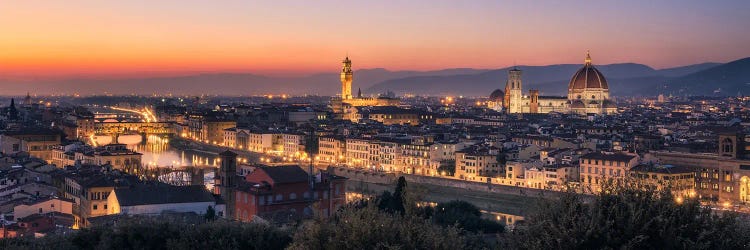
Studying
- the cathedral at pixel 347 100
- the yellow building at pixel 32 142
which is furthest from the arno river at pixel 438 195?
the cathedral at pixel 347 100

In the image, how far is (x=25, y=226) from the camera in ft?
47.9

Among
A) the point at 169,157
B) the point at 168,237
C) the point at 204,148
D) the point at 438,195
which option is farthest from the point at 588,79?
the point at 168,237

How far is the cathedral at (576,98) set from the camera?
68938 millimetres

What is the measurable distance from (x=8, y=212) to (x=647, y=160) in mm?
16970

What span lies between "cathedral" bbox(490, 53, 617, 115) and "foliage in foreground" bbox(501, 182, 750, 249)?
2448 inches

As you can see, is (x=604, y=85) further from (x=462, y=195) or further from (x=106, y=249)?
(x=106, y=249)

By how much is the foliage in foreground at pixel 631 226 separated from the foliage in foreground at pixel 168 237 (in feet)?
11.8

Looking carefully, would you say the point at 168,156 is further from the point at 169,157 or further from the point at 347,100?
the point at 347,100

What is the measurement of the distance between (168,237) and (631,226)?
5.33m

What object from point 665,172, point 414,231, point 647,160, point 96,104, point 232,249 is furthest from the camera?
point 96,104

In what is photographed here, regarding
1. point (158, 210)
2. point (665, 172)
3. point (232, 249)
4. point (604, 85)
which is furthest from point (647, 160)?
point (604, 85)

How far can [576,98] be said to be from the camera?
2781 inches

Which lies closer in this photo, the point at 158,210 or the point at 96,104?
the point at 158,210

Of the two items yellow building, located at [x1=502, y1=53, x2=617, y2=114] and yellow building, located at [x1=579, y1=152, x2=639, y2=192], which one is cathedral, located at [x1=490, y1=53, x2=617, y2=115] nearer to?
yellow building, located at [x1=502, y1=53, x2=617, y2=114]
